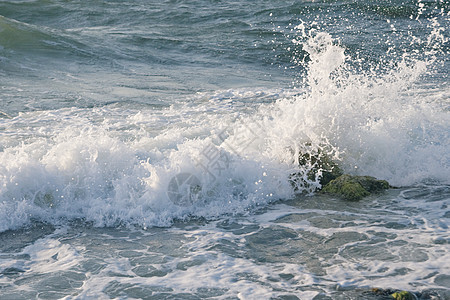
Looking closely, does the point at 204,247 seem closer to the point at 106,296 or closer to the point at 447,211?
the point at 106,296

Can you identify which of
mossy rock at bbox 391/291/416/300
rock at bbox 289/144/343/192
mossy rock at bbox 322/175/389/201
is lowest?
mossy rock at bbox 391/291/416/300

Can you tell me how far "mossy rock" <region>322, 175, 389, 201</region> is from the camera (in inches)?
230

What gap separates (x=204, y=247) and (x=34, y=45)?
10.5 m

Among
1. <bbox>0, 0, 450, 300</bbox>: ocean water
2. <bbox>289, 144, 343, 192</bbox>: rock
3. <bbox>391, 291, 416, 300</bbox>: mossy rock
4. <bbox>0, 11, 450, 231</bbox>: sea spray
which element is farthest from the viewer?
<bbox>289, 144, 343, 192</bbox>: rock

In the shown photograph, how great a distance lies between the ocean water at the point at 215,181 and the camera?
4270 millimetres

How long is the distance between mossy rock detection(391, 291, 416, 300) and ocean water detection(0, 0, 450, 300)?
74 mm

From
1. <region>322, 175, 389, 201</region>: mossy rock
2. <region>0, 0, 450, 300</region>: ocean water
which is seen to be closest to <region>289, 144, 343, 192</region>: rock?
<region>0, 0, 450, 300</region>: ocean water

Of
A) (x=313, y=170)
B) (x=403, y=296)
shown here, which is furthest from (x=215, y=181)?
(x=403, y=296)

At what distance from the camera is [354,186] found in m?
5.92

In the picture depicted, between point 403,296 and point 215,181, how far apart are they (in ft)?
9.68

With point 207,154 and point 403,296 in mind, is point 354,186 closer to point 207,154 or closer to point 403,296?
point 207,154

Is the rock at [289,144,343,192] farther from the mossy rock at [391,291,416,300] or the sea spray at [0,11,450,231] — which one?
the mossy rock at [391,291,416,300]

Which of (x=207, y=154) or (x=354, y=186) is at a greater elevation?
(x=207, y=154)

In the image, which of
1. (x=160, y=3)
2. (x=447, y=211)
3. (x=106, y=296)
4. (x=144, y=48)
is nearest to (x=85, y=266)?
(x=106, y=296)
